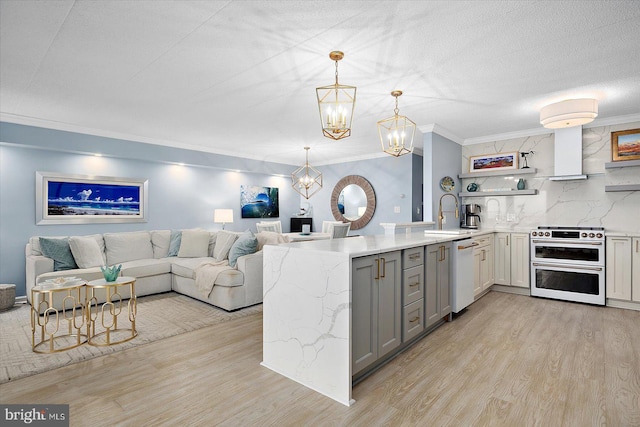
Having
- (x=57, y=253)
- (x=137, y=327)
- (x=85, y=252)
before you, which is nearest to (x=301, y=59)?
(x=137, y=327)

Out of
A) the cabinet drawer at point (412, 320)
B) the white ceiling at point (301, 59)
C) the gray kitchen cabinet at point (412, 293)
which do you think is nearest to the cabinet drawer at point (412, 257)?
the gray kitchen cabinet at point (412, 293)

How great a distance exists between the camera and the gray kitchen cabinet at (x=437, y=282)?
9.86 ft

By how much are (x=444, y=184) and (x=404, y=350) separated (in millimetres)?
3018

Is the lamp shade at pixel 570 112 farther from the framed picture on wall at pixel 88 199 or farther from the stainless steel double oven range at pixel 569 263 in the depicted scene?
the framed picture on wall at pixel 88 199

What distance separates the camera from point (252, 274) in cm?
414

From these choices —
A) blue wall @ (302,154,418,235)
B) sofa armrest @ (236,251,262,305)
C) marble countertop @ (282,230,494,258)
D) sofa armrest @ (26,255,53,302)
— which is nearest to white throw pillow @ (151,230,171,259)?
sofa armrest @ (26,255,53,302)

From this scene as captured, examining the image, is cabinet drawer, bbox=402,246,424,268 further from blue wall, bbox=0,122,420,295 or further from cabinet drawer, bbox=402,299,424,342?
blue wall, bbox=0,122,420,295

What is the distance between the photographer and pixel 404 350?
2.80 m

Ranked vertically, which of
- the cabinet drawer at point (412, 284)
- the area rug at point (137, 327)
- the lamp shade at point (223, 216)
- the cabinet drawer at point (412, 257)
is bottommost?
the area rug at point (137, 327)

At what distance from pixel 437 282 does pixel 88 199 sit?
5109 millimetres

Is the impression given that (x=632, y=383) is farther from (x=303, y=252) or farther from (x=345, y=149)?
(x=345, y=149)

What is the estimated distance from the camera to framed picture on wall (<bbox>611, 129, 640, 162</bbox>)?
425 centimetres

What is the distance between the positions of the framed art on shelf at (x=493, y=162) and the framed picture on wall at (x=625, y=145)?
115cm

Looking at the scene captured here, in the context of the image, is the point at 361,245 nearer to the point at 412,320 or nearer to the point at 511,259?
the point at 412,320
